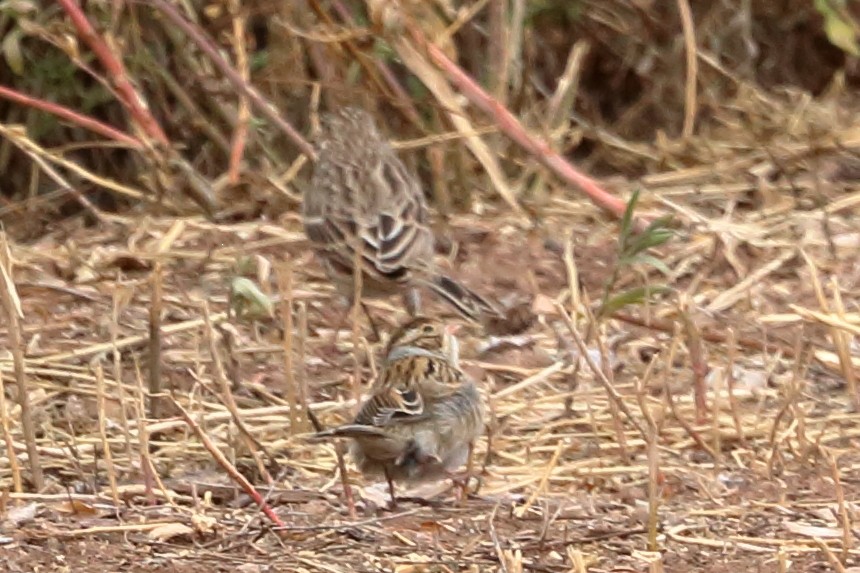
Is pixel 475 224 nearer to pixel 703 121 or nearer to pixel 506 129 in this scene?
pixel 506 129

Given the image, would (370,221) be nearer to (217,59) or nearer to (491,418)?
(217,59)

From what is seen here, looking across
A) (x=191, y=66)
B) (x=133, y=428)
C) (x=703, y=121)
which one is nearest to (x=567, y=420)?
(x=133, y=428)

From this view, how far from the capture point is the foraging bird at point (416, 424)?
4.53 metres

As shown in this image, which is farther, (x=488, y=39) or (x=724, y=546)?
(x=488, y=39)

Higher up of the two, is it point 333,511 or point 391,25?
point 391,25

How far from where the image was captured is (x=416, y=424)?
4.59 meters

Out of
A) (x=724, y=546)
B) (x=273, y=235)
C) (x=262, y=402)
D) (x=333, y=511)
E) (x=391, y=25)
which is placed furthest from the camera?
(x=273, y=235)

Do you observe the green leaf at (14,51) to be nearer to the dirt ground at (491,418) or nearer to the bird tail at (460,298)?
the dirt ground at (491,418)

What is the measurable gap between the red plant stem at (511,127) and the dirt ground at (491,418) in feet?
1.02

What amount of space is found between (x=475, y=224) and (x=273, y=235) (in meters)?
0.90

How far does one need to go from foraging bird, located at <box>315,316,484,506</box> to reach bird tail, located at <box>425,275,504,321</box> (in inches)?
60.2

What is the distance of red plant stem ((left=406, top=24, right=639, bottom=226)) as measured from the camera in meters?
7.22

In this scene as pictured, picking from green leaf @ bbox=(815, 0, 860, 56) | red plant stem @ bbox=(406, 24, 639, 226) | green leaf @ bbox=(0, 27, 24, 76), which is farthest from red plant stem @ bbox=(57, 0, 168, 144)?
green leaf @ bbox=(815, 0, 860, 56)

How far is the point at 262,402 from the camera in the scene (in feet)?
19.0
